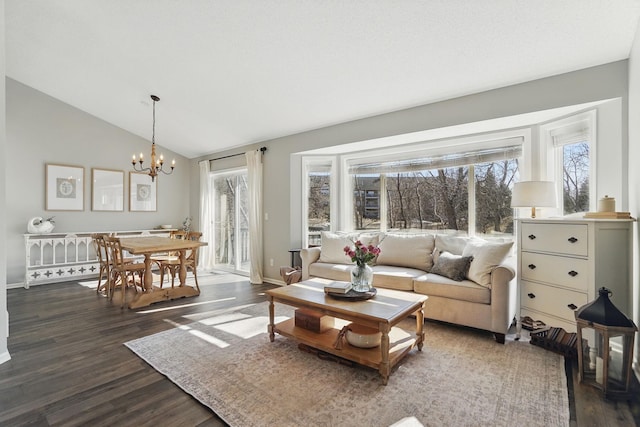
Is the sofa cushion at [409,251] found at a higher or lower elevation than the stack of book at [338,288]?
higher

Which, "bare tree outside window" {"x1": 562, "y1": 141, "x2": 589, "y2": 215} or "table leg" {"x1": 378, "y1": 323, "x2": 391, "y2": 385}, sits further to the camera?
"bare tree outside window" {"x1": 562, "y1": 141, "x2": 589, "y2": 215}

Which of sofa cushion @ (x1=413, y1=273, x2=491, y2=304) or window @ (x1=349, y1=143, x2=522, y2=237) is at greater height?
window @ (x1=349, y1=143, x2=522, y2=237)

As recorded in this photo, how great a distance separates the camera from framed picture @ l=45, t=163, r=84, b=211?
5273 millimetres

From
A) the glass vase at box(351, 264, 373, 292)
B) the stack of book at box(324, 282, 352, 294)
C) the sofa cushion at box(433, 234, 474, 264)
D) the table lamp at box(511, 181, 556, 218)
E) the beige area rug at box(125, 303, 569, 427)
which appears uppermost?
the table lamp at box(511, 181, 556, 218)

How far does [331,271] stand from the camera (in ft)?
13.1

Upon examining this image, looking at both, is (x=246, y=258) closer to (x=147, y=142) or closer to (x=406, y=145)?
(x=147, y=142)

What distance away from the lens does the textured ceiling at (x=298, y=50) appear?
234 cm

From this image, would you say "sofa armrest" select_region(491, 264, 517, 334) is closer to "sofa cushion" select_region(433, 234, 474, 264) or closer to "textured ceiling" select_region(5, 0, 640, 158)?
"sofa cushion" select_region(433, 234, 474, 264)

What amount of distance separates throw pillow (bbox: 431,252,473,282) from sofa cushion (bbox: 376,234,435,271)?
13.3 inches

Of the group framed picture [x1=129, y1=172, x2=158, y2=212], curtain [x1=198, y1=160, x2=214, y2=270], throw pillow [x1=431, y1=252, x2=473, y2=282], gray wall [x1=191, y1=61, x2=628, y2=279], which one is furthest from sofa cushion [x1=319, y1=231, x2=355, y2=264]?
framed picture [x1=129, y1=172, x2=158, y2=212]

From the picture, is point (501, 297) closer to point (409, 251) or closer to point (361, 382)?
point (409, 251)

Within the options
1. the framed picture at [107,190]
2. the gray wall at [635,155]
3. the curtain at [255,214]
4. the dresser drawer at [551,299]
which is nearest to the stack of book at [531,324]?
the dresser drawer at [551,299]

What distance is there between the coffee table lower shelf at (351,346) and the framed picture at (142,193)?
5.12 meters

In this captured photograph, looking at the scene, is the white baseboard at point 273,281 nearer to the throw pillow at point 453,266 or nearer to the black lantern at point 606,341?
the throw pillow at point 453,266
